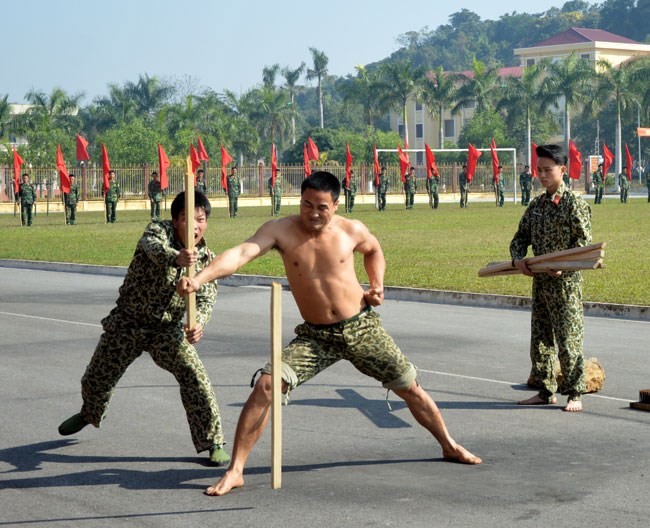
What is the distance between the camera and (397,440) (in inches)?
309

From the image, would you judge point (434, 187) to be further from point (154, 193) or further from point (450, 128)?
point (450, 128)

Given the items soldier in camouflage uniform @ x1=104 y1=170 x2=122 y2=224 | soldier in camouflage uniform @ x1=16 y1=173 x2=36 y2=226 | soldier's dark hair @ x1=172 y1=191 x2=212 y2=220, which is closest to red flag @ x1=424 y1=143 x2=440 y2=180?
soldier in camouflage uniform @ x1=104 y1=170 x2=122 y2=224

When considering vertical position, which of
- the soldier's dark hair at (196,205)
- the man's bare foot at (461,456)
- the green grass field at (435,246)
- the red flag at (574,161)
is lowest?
the man's bare foot at (461,456)

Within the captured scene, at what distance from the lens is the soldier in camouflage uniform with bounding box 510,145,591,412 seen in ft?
29.3

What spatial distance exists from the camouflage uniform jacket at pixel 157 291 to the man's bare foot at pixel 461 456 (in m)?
1.54

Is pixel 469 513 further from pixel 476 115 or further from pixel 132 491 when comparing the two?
pixel 476 115

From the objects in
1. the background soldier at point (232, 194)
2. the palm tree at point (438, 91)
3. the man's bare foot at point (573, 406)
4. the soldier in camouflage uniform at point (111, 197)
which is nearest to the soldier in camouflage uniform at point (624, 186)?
the background soldier at point (232, 194)

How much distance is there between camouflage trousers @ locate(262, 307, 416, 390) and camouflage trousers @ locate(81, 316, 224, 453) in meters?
0.69

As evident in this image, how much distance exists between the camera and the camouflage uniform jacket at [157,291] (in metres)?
7.02

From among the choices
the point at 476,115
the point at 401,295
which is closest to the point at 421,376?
the point at 401,295

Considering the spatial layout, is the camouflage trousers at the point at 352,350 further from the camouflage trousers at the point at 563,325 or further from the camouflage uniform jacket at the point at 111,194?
the camouflage uniform jacket at the point at 111,194

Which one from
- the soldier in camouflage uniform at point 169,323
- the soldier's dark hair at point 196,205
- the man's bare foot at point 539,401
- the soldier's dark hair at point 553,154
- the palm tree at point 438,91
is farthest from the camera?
the palm tree at point 438,91

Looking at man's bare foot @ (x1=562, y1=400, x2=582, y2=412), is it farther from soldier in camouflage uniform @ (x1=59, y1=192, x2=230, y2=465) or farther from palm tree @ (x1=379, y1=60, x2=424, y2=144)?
palm tree @ (x1=379, y1=60, x2=424, y2=144)

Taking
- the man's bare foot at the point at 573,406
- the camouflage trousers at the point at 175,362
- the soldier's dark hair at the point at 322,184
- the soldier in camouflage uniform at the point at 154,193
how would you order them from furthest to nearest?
1. the soldier in camouflage uniform at the point at 154,193
2. the man's bare foot at the point at 573,406
3. the camouflage trousers at the point at 175,362
4. the soldier's dark hair at the point at 322,184
